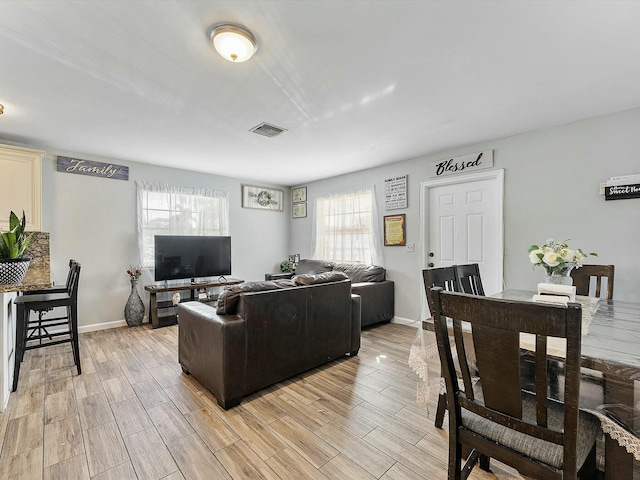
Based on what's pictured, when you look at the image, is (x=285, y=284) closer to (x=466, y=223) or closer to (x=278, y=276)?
(x=466, y=223)

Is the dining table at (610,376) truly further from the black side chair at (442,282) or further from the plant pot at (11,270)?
the plant pot at (11,270)

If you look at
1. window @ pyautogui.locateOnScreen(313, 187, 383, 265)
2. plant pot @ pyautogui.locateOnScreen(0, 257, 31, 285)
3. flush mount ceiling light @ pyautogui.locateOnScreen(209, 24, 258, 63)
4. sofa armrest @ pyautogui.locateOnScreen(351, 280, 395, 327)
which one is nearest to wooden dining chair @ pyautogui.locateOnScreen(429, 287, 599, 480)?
flush mount ceiling light @ pyautogui.locateOnScreen(209, 24, 258, 63)

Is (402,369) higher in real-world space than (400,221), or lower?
lower

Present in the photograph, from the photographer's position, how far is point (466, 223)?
3801mm

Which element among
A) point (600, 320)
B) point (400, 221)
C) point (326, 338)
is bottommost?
point (326, 338)

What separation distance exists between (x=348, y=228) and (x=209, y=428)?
379cm

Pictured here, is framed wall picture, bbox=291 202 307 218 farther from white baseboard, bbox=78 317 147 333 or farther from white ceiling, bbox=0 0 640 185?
white baseboard, bbox=78 317 147 333

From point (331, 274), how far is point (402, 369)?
44.2 inches

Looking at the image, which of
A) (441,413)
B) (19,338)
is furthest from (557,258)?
(19,338)

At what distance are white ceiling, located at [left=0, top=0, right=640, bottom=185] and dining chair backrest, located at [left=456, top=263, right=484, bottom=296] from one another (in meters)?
1.41

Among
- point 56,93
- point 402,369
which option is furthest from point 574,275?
point 56,93

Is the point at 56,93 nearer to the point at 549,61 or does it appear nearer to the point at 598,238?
the point at 549,61

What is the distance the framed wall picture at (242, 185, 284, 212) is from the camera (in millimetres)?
5656

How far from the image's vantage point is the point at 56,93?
7.79 feet
